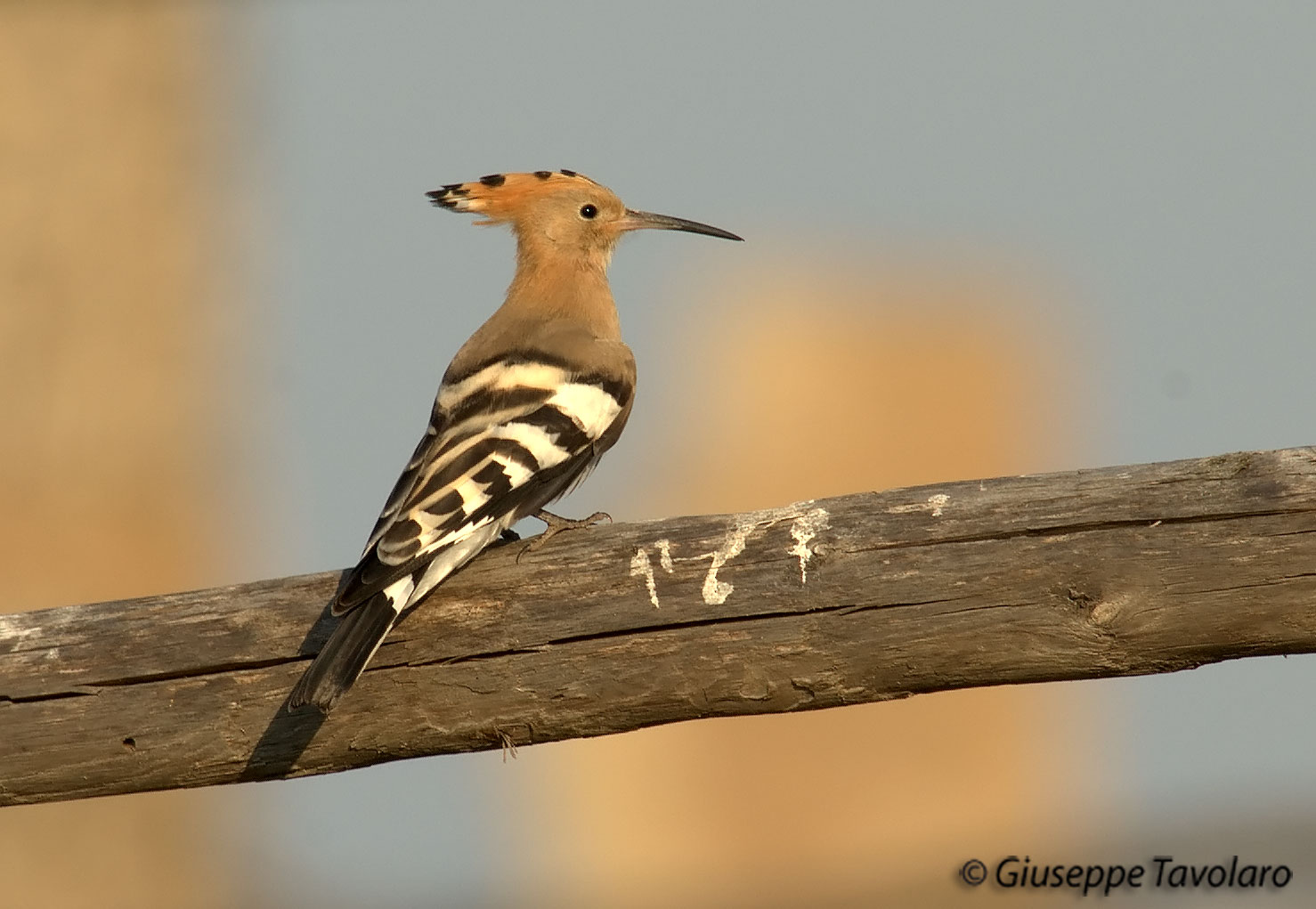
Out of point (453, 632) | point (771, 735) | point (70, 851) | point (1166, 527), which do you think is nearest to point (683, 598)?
point (453, 632)

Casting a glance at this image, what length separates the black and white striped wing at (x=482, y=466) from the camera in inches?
97.9

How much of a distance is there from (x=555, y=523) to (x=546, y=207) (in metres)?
1.12

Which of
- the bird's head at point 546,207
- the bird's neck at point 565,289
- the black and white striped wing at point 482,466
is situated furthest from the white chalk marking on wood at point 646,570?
the bird's head at point 546,207

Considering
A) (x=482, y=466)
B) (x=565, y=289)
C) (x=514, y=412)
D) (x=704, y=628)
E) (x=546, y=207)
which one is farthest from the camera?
(x=546, y=207)

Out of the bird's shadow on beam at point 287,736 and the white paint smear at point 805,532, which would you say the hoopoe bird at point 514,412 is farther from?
the white paint smear at point 805,532

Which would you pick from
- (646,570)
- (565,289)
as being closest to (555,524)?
(646,570)

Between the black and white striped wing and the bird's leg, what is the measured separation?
0.11ft

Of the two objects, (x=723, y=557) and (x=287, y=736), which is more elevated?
(x=723, y=557)

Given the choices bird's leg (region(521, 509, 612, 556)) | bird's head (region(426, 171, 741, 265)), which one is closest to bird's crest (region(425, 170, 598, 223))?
bird's head (region(426, 171, 741, 265))

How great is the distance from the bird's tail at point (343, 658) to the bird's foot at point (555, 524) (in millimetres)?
227

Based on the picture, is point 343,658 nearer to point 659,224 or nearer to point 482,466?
point 482,466

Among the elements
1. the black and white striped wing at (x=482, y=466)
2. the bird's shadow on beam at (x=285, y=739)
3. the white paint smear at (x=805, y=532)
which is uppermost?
the white paint smear at (x=805, y=532)

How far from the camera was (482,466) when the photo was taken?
2.81 metres

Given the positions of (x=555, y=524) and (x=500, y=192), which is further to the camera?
(x=500, y=192)
